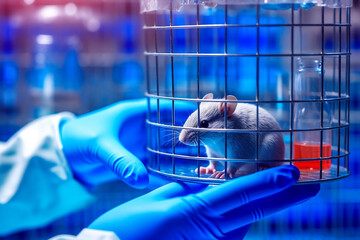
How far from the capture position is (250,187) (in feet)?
2.65

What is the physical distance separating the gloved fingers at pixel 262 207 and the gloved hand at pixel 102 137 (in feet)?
1.11

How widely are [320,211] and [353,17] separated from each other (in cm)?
98

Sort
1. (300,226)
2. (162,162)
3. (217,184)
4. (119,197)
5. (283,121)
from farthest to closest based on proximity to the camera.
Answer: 1. (300,226)
2. (119,197)
3. (283,121)
4. (162,162)
5. (217,184)

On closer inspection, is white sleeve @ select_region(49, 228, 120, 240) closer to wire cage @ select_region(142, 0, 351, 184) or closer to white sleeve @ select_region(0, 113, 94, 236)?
wire cage @ select_region(142, 0, 351, 184)

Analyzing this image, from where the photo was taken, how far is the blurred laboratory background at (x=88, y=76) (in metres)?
2.48

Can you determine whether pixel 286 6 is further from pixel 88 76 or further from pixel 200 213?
pixel 88 76

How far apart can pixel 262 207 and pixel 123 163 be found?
292 millimetres

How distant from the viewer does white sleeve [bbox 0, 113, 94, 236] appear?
1460 millimetres

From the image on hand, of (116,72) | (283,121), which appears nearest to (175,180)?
(283,121)

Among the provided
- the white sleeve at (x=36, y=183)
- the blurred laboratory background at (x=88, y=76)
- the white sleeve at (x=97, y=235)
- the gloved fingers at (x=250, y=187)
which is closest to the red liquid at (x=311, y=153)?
the gloved fingers at (x=250, y=187)

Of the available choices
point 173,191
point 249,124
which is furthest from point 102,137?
point 249,124

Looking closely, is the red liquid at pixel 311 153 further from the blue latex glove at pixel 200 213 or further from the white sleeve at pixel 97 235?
the white sleeve at pixel 97 235

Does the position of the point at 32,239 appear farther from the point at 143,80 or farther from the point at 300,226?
the point at 300,226

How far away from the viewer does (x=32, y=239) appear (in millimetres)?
2373
